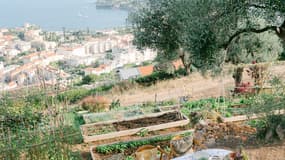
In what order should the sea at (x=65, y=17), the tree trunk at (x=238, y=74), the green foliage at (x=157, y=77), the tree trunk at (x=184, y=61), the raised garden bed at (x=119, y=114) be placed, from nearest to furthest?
the raised garden bed at (x=119, y=114)
the tree trunk at (x=238, y=74)
the tree trunk at (x=184, y=61)
the green foliage at (x=157, y=77)
the sea at (x=65, y=17)

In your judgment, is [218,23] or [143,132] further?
[218,23]

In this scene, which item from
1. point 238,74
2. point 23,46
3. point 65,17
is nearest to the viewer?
point 238,74

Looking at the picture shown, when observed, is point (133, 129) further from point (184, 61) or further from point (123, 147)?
point (184, 61)

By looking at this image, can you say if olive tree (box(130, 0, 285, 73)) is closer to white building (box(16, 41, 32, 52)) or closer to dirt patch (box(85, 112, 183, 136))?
dirt patch (box(85, 112, 183, 136))

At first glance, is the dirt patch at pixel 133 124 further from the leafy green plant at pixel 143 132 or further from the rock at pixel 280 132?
the rock at pixel 280 132

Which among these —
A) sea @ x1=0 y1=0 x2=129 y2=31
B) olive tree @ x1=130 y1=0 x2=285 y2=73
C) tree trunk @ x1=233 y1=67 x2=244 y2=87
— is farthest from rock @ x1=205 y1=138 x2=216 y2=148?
sea @ x1=0 y1=0 x2=129 y2=31

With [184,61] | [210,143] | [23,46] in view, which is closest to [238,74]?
[184,61]

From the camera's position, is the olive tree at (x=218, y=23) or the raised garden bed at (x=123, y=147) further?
the olive tree at (x=218, y=23)

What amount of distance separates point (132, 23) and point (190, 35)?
534 centimetres

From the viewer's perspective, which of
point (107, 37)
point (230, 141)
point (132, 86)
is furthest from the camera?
point (107, 37)

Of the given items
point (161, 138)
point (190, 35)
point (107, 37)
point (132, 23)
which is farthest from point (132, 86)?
point (107, 37)

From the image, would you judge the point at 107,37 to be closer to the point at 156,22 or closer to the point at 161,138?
the point at 156,22

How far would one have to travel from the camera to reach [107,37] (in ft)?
200

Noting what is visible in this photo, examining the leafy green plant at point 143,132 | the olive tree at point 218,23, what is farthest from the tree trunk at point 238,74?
the leafy green plant at point 143,132
